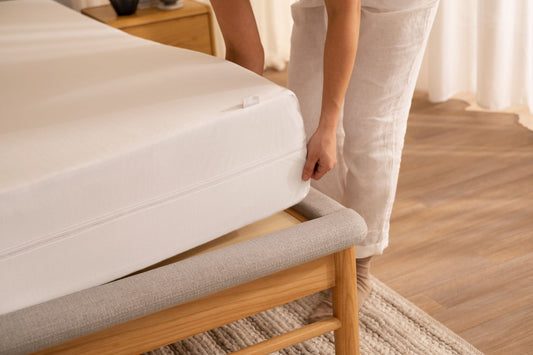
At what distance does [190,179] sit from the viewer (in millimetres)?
1188

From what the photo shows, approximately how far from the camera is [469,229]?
6.81ft

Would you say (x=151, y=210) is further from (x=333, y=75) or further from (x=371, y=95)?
(x=371, y=95)

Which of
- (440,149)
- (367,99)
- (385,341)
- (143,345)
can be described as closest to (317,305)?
(385,341)

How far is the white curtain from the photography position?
276cm

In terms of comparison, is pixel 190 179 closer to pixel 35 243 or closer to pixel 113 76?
pixel 35 243

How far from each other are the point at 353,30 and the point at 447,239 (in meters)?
0.93

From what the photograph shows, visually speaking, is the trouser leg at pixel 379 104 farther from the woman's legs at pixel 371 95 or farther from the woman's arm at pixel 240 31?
the woman's arm at pixel 240 31

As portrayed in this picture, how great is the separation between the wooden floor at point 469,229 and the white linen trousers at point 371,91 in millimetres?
274

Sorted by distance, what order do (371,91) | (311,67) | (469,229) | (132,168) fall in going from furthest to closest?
(469,229), (311,67), (371,91), (132,168)

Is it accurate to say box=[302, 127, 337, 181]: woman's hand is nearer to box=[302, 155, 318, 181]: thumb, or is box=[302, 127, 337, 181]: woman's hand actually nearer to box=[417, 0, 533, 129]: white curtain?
box=[302, 155, 318, 181]: thumb

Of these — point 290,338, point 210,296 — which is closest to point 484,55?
point 290,338

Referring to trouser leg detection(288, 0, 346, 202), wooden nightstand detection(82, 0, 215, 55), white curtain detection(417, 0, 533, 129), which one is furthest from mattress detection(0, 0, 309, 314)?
white curtain detection(417, 0, 533, 129)

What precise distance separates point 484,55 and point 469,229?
44.0 inches

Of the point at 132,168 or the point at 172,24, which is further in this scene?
the point at 172,24
